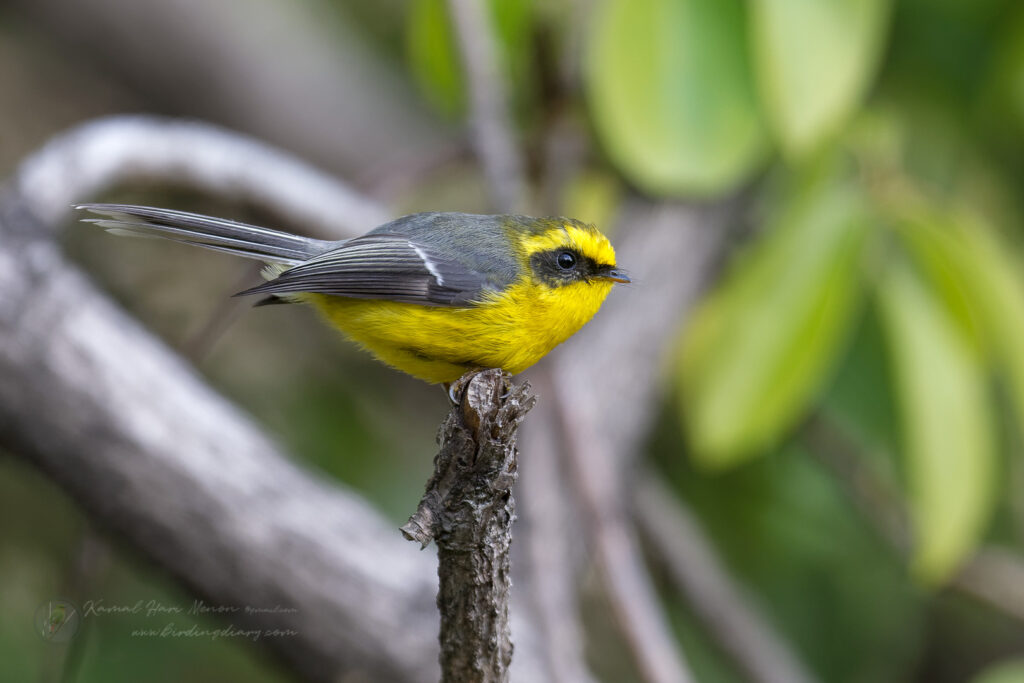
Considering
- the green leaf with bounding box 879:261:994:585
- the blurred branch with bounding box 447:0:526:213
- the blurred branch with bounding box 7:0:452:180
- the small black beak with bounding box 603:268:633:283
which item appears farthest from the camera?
the blurred branch with bounding box 7:0:452:180

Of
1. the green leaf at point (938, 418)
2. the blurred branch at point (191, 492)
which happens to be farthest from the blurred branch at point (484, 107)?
the green leaf at point (938, 418)

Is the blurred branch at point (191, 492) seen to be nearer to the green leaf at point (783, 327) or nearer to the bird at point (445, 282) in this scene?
the bird at point (445, 282)

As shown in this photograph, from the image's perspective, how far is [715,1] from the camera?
10.4 feet

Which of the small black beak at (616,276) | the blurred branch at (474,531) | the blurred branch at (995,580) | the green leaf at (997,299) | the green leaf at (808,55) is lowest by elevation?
the blurred branch at (474,531)

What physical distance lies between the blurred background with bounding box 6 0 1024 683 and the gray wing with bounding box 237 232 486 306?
870 mm

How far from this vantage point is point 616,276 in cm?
244

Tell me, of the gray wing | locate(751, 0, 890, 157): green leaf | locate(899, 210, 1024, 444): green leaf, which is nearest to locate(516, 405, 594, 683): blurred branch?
the gray wing

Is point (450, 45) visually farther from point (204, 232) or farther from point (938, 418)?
point (938, 418)

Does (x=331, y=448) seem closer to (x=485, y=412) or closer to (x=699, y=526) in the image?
(x=699, y=526)

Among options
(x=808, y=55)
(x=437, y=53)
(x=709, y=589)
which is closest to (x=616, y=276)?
(x=808, y=55)

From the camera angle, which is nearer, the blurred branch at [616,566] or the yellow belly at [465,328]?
the yellow belly at [465,328]

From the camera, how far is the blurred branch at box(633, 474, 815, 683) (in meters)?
3.93

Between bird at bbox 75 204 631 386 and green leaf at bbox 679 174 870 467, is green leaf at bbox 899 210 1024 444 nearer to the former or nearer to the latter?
green leaf at bbox 679 174 870 467

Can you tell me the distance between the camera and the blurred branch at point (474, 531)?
1.62 m
